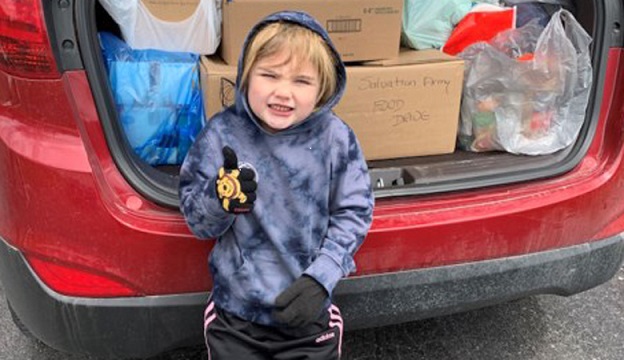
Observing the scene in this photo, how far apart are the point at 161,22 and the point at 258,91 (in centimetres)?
85

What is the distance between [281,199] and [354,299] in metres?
0.40

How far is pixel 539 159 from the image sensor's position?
224 cm

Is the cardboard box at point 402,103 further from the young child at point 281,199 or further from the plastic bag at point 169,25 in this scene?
the young child at point 281,199

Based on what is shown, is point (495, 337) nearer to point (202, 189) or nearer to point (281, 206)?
point (281, 206)

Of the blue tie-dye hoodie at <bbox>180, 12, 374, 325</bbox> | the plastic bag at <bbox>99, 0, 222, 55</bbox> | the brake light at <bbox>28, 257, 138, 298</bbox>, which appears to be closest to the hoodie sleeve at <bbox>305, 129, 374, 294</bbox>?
the blue tie-dye hoodie at <bbox>180, 12, 374, 325</bbox>

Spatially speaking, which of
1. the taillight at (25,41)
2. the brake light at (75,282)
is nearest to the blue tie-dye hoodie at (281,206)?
the brake light at (75,282)

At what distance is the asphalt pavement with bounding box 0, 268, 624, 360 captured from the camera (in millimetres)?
2439

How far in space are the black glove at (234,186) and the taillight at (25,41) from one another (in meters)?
0.47

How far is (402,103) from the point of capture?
2322 millimetres

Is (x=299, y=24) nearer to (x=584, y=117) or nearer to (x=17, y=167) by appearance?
(x=17, y=167)

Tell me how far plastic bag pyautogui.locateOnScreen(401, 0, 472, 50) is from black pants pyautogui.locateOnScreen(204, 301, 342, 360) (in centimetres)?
135

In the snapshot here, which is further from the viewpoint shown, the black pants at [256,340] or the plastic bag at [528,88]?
the plastic bag at [528,88]

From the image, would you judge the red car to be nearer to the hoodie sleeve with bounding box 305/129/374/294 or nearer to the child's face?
the hoodie sleeve with bounding box 305/129/374/294

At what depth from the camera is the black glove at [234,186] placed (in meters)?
1.45
